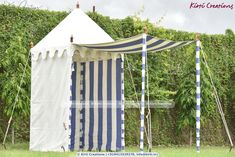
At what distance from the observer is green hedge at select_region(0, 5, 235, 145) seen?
39.1 feet

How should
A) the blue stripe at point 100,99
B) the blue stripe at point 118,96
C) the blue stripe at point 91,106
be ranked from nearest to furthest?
the blue stripe at point 118,96
the blue stripe at point 100,99
the blue stripe at point 91,106

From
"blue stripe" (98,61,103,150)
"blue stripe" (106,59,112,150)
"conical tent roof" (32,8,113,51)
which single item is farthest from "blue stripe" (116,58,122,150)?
"conical tent roof" (32,8,113,51)

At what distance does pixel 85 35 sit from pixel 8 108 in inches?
98.8

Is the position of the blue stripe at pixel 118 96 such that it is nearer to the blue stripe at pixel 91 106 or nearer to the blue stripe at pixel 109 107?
the blue stripe at pixel 109 107

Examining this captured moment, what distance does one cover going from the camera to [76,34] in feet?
34.2

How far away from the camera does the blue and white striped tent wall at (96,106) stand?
10633mm

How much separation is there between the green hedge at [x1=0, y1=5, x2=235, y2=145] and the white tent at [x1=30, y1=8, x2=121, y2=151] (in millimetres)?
1053

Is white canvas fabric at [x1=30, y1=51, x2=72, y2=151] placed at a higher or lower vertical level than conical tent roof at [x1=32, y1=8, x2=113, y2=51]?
lower

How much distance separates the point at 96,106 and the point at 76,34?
144 centimetres

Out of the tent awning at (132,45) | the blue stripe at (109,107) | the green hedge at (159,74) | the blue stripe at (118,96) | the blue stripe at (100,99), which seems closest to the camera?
the tent awning at (132,45)

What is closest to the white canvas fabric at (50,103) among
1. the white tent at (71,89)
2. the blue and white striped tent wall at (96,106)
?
the white tent at (71,89)

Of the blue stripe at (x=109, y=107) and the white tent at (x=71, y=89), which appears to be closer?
the white tent at (x=71, y=89)

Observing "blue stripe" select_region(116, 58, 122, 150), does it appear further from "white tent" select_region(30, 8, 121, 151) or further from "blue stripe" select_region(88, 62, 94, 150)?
"blue stripe" select_region(88, 62, 94, 150)

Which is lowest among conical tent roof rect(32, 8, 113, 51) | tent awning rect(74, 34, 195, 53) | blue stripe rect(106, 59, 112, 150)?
blue stripe rect(106, 59, 112, 150)
